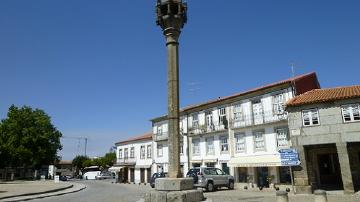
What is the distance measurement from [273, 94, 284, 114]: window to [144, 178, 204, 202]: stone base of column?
2011 cm

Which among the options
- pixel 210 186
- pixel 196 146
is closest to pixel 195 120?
pixel 196 146

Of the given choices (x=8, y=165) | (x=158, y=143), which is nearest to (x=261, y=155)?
(x=158, y=143)

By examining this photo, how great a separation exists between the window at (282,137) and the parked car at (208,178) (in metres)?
5.45

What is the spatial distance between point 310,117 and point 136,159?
98.8ft

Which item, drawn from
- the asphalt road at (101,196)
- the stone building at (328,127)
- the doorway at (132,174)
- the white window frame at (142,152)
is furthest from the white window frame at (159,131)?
the stone building at (328,127)

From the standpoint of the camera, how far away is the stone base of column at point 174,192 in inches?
363

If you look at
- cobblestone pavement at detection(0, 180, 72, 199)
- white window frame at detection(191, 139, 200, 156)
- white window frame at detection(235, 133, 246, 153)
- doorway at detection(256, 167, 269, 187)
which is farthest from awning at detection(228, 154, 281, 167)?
cobblestone pavement at detection(0, 180, 72, 199)

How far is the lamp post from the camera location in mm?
10445

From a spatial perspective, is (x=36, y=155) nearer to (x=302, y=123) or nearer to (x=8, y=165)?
(x=8, y=165)

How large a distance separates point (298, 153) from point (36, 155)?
43529mm

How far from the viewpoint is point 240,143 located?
3195cm

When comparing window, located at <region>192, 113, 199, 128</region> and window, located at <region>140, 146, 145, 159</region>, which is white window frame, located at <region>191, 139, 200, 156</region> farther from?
window, located at <region>140, 146, 145, 159</region>

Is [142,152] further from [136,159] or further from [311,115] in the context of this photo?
[311,115]

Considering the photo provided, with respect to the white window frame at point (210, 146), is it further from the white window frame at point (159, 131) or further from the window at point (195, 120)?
the white window frame at point (159, 131)
